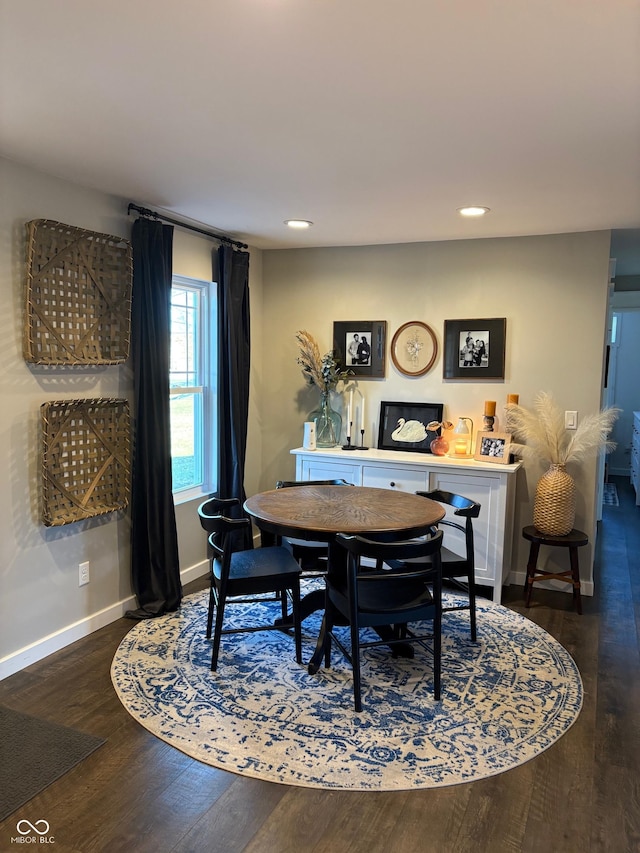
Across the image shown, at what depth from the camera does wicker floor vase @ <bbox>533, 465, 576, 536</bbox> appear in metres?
3.88

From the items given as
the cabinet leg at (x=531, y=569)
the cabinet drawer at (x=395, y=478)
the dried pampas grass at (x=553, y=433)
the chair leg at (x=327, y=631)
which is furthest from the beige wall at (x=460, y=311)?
the chair leg at (x=327, y=631)

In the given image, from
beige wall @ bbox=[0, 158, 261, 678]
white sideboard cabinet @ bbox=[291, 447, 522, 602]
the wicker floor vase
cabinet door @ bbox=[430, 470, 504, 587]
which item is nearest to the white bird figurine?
white sideboard cabinet @ bbox=[291, 447, 522, 602]

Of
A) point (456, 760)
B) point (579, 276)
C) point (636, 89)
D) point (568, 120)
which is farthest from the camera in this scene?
point (579, 276)

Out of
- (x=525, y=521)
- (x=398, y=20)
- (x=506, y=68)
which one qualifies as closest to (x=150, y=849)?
(x=398, y=20)

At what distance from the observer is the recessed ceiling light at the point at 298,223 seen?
3.79 m

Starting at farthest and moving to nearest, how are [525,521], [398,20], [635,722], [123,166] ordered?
[525,521] → [123,166] → [635,722] → [398,20]

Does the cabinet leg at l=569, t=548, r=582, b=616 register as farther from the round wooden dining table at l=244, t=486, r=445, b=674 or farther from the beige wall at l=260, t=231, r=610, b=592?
the round wooden dining table at l=244, t=486, r=445, b=674

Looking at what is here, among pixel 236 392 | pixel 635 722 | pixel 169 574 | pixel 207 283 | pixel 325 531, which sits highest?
pixel 207 283

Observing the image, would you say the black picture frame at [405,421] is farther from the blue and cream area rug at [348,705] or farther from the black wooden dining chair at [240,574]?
the black wooden dining chair at [240,574]

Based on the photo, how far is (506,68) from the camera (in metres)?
1.78

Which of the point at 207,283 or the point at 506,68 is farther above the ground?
the point at 506,68

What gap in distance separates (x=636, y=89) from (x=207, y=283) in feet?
9.70

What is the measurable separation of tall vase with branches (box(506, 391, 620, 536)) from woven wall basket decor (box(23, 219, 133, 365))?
8.47ft

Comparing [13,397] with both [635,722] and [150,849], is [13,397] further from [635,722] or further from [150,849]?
[635,722]
